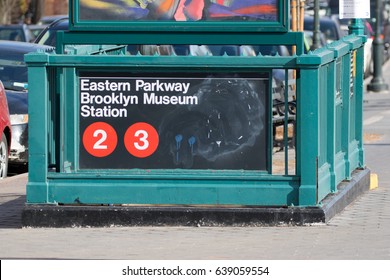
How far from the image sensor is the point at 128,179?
1026 cm

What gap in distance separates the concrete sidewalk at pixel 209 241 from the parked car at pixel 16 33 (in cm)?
1930

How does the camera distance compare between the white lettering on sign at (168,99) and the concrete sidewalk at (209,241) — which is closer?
the concrete sidewalk at (209,241)

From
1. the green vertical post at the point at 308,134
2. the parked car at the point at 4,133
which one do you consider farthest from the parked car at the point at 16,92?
the green vertical post at the point at 308,134

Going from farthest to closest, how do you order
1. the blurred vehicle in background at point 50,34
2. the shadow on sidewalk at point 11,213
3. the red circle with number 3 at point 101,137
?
the blurred vehicle in background at point 50,34 → the shadow on sidewalk at point 11,213 → the red circle with number 3 at point 101,137

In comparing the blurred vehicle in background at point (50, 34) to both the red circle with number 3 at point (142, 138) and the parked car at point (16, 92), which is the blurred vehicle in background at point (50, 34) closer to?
the parked car at point (16, 92)

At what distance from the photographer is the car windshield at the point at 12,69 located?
17.9 meters

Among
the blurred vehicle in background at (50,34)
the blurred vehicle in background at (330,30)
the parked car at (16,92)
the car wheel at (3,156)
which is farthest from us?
the blurred vehicle in background at (330,30)

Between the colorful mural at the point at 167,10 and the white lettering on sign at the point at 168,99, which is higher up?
the colorful mural at the point at 167,10

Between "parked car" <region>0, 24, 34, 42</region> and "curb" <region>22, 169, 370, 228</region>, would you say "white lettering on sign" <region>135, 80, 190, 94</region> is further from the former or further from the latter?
"parked car" <region>0, 24, 34, 42</region>

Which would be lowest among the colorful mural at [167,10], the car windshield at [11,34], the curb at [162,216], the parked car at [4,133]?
the curb at [162,216]

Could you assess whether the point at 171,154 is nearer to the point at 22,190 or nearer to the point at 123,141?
the point at 123,141

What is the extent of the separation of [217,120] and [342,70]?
2.14m
